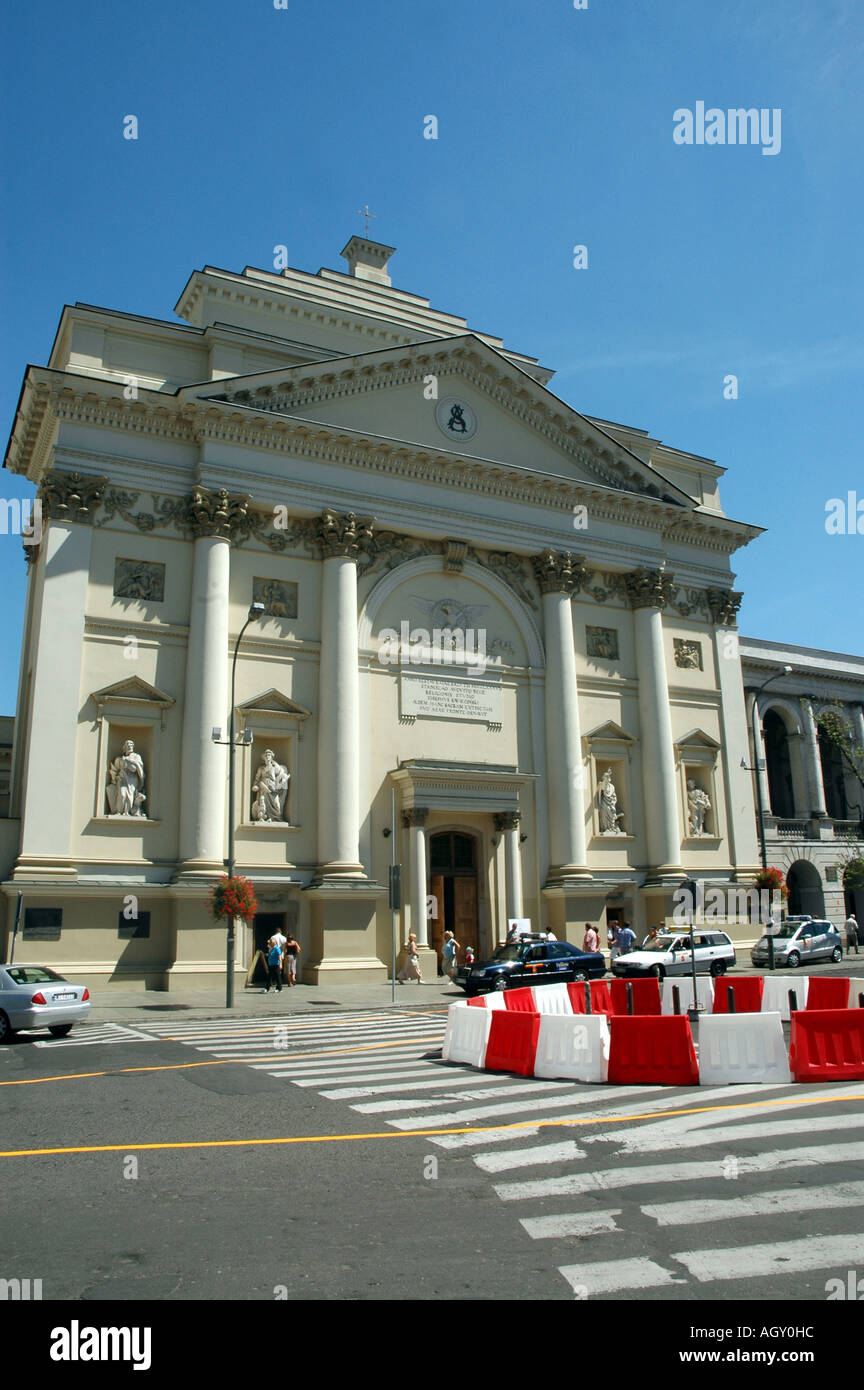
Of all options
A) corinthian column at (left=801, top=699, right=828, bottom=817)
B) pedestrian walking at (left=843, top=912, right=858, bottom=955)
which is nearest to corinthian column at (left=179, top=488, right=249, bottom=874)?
pedestrian walking at (left=843, top=912, right=858, bottom=955)

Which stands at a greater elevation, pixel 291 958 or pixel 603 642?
pixel 603 642

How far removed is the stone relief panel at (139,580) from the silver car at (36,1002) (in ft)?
48.4

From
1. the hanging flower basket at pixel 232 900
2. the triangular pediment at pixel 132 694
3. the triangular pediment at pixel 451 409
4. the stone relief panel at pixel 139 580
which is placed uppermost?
the triangular pediment at pixel 451 409

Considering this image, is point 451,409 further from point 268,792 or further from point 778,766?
point 778,766

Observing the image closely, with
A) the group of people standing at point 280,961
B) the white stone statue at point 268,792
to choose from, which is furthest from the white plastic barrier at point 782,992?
the white stone statue at point 268,792

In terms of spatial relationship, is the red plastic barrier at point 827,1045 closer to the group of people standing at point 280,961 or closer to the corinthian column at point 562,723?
the group of people standing at point 280,961

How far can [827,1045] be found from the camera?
12406mm

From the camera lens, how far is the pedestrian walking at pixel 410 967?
104ft

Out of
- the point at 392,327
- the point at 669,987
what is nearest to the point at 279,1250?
the point at 669,987

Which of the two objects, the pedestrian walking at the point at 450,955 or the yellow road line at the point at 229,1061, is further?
the pedestrian walking at the point at 450,955

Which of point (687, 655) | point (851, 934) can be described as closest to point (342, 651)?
point (687, 655)

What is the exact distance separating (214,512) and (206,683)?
5445 millimetres
